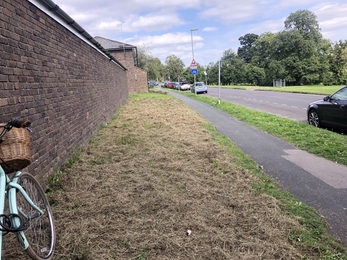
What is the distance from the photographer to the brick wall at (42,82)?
324 cm

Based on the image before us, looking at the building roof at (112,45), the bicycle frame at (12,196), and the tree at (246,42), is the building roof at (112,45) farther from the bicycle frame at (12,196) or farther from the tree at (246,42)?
the tree at (246,42)

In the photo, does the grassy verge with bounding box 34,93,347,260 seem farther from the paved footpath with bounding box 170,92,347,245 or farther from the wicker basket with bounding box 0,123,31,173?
the wicker basket with bounding box 0,123,31,173

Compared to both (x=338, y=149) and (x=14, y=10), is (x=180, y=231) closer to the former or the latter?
(x=14, y=10)

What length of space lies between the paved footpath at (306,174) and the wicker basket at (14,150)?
3.29m

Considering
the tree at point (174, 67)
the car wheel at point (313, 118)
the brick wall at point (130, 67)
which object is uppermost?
the tree at point (174, 67)

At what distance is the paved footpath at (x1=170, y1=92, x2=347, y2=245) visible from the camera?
3438mm

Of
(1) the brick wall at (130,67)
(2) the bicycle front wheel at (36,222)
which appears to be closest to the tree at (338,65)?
(1) the brick wall at (130,67)

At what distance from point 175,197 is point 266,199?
128cm

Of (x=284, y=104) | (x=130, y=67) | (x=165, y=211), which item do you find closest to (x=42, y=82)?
(x=165, y=211)

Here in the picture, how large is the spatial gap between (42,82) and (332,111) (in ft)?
26.0

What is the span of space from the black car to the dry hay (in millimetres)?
4257

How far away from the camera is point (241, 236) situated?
2865 mm

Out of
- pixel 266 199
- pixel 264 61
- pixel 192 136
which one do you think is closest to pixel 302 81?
pixel 264 61

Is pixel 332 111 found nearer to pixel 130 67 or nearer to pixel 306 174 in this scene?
pixel 306 174
